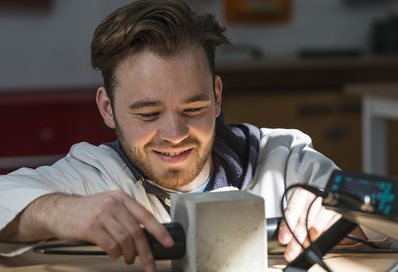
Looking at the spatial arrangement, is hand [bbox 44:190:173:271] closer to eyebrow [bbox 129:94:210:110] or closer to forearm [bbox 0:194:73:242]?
forearm [bbox 0:194:73:242]

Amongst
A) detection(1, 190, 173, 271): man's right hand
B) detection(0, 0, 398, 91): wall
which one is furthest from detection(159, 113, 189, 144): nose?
detection(0, 0, 398, 91): wall

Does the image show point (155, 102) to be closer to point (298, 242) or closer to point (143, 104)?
point (143, 104)

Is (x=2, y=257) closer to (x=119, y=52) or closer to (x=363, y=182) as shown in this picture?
(x=119, y=52)

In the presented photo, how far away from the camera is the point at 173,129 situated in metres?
1.48

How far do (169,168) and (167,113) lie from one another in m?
0.12

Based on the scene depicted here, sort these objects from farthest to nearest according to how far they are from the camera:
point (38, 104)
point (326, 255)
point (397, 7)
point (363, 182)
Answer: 1. point (397, 7)
2. point (38, 104)
3. point (326, 255)
4. point (363, 182)

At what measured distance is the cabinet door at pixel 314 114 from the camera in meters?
4.91

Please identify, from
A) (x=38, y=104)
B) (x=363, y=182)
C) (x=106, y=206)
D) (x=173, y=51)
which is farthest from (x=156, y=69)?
(x=38, y=104)

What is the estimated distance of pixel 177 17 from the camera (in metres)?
1.65

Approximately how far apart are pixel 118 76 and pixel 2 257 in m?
0.38

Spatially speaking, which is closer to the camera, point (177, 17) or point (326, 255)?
point (326, 255)

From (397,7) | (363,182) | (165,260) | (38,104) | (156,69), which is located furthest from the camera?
(397,7)

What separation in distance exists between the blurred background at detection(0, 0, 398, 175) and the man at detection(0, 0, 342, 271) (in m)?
2.45

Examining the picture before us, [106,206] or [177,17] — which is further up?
[177,17]
